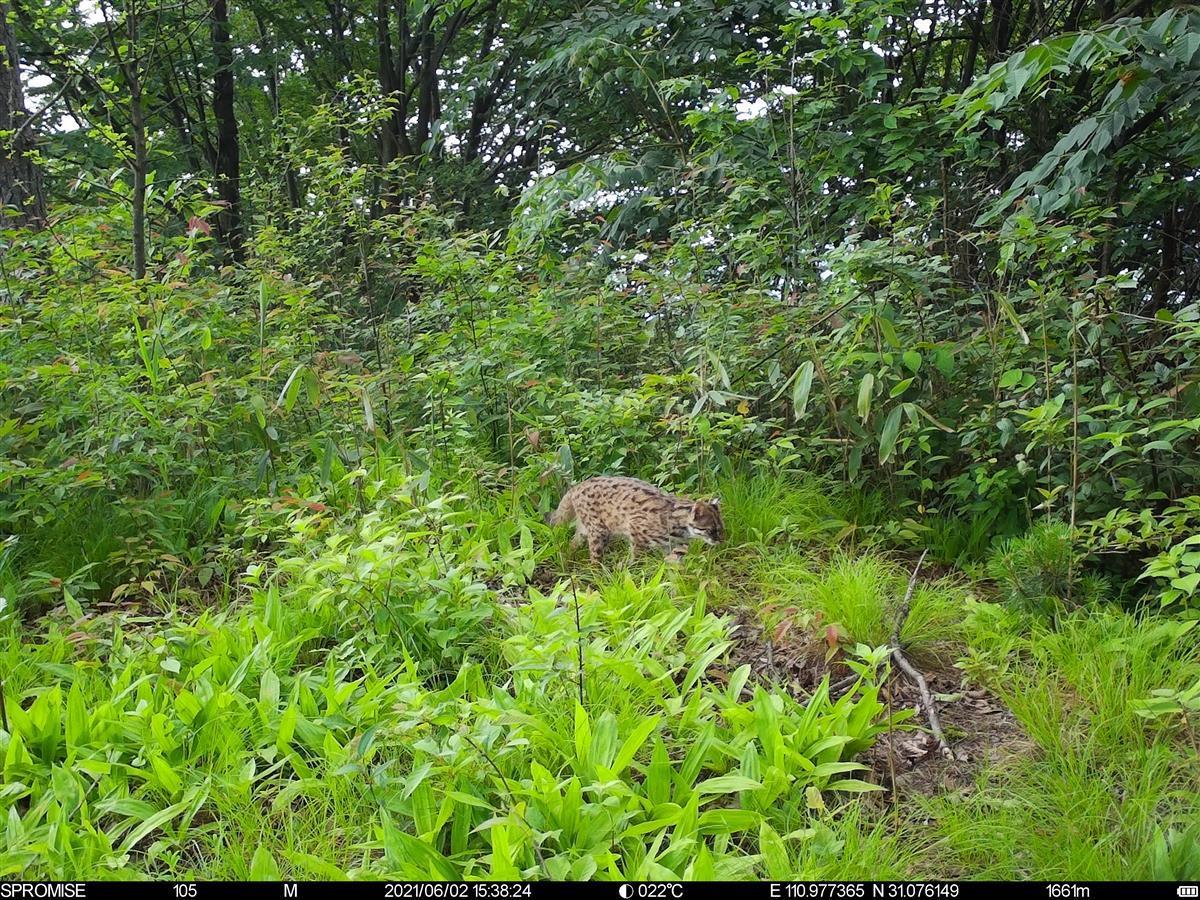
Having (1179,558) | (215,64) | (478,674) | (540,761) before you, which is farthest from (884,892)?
(215,64)

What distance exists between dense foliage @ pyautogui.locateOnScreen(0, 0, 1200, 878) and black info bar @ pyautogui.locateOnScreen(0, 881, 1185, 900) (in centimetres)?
6

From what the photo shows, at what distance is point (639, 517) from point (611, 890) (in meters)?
2.45

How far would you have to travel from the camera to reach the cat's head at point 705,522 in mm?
4496

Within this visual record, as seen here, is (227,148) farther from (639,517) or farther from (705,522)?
(705,522)

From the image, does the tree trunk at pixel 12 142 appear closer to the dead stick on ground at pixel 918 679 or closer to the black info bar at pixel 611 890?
the black info bar at pixel 611 890

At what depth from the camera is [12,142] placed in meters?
6.68

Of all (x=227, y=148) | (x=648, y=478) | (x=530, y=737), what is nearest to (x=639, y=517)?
(x=648, y=478)

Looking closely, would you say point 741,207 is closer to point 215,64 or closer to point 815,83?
point 815,83

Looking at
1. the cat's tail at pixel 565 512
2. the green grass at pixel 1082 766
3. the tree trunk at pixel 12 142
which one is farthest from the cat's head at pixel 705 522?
the tree trunk at pixel 12 142

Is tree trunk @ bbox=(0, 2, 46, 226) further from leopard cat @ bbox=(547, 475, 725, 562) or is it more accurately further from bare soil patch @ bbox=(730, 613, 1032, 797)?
bare soil patch @ bbox=(730, 613, 1032, 797)

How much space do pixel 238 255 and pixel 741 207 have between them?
26.3 ft

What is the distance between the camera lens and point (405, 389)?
246 inches

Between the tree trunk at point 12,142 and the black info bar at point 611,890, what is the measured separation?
20.0 ft

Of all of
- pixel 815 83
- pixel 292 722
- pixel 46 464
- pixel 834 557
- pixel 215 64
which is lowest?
pixel 834 557
